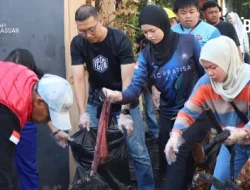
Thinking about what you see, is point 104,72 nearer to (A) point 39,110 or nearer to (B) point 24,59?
(B) point 24,59

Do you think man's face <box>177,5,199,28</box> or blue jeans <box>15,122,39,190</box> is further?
man's face <box>177,5,199,28</box>

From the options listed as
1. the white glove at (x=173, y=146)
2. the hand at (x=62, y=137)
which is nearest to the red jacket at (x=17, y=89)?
the white glove at (x=173, y=146)

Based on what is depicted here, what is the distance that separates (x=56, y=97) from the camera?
3.12 meters

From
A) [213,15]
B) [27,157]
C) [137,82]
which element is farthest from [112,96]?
[213,15]

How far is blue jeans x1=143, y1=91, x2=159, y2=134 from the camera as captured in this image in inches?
282

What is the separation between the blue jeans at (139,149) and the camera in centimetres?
490

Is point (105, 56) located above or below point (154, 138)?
above

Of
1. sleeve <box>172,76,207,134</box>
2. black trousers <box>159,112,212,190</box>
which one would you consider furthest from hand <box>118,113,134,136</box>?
sleeve <box>172,76,207,134</box>

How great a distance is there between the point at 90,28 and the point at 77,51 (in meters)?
0.35

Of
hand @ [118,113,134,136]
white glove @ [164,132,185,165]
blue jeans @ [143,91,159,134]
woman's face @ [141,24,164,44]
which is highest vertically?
woman's face @ [141,24,164,44]

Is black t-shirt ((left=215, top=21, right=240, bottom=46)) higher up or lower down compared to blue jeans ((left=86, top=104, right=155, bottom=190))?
higher up

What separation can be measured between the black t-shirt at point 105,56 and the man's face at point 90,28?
4.1 inches

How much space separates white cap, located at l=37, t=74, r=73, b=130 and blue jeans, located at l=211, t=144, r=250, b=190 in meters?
1.21

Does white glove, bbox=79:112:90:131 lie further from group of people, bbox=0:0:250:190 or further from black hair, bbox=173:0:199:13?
black hair, bbox=173:0:199:13
